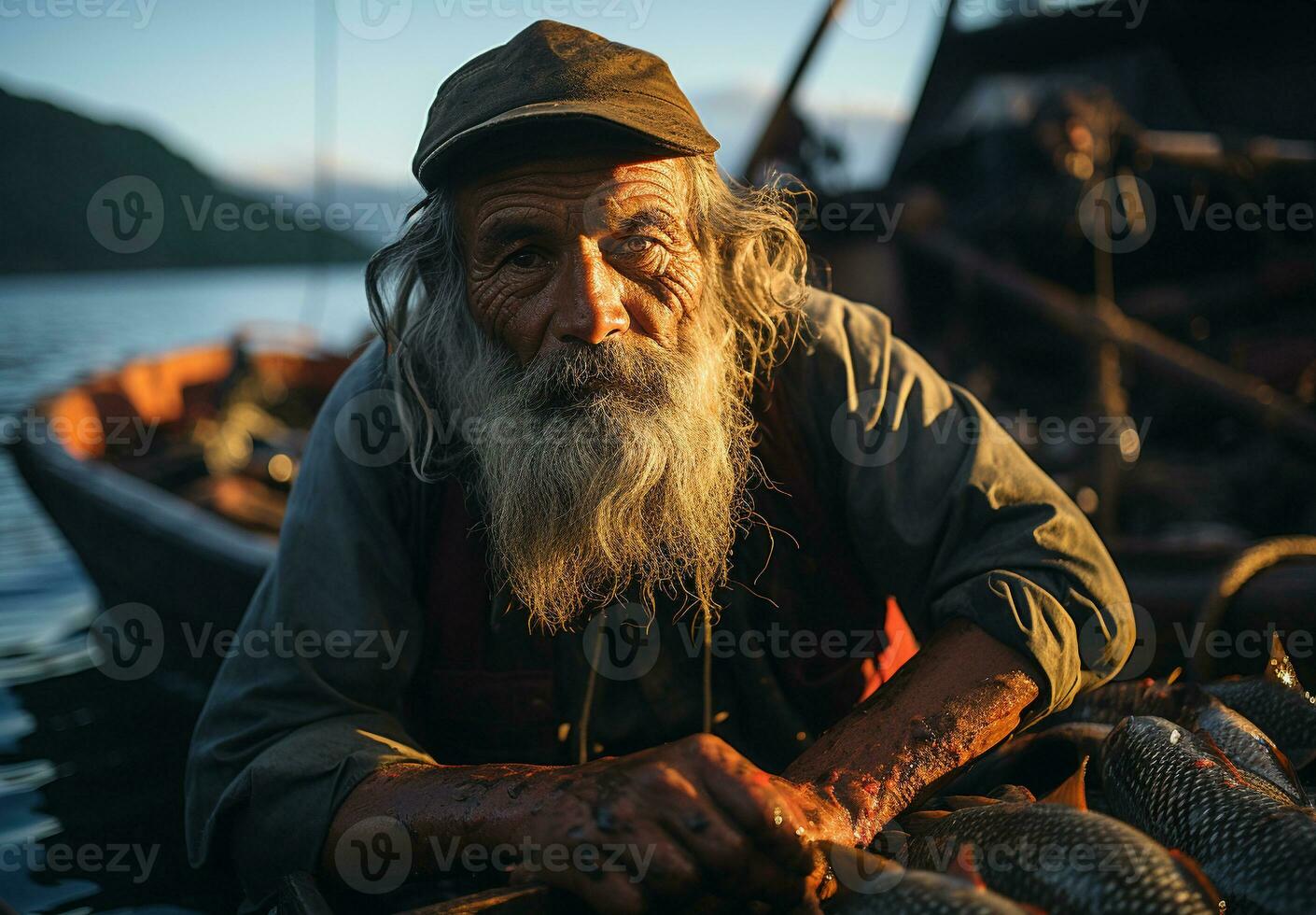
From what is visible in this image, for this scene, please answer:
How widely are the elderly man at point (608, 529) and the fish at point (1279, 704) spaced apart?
34 cm

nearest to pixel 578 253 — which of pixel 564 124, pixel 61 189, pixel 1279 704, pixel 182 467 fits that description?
pixel 564 124

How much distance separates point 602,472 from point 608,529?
4.8 inches

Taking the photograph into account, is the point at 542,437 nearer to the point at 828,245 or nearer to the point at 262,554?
the point at 262,554

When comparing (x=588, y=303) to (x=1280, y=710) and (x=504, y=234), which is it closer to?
(x=504, y=234)

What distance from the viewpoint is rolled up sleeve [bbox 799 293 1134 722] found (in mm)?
1830

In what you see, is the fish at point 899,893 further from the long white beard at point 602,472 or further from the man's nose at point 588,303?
the man's nose at point 588,303

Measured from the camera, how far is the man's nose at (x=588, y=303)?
194cm

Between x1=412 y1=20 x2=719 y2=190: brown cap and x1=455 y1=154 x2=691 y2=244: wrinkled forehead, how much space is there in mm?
79

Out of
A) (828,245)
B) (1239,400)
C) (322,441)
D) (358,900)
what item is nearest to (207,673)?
(322,441)

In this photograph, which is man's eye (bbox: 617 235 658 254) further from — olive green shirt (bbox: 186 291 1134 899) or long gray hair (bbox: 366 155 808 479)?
olive green shirt (bbox: 186 291 1134 899)

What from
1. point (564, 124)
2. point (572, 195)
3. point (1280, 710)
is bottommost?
point (1280, 710)

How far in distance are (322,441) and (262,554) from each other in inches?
53.3

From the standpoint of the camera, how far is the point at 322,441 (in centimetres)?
217

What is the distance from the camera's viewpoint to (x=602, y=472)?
193 centimetres
